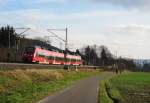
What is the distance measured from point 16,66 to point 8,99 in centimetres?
2165

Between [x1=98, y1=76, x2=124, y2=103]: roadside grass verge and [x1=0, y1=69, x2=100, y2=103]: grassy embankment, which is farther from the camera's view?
[x1=98, y1=76, x2=124, y2=103]: roadside grass verge

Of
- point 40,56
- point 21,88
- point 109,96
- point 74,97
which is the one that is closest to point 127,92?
point 109,96

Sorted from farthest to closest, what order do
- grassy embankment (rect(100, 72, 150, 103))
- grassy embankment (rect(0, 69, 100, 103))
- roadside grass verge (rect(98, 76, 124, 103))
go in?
1. grassy embankment (rect(100, 72, 150, 103))
2. roadside grass verge (rect(98, 76, 124, 103))
3. grassy embankment (rect(0, 69, 100, 103))

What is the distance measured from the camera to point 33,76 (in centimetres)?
4044

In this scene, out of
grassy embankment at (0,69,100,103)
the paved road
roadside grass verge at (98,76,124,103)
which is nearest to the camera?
grassy embankment at (0,69,100,103)

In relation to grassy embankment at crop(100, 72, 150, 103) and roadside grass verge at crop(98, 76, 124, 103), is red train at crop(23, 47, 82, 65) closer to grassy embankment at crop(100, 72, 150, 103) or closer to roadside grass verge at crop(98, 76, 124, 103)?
grassy embankment at crop(100, 72, 150, 103)

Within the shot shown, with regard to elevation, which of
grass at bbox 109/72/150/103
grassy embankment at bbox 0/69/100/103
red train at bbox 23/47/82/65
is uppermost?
red train at bbox 23/47/82/65

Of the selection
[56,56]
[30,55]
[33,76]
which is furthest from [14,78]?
[56,56]

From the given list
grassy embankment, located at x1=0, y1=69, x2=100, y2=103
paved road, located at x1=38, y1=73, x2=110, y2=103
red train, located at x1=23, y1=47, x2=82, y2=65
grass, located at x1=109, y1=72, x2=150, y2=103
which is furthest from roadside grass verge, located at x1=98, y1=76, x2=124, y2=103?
red train, located at x1=23, y1=47, x2=82, y2=65

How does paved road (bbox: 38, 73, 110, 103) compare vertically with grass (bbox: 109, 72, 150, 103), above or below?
above

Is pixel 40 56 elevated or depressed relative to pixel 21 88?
elevated

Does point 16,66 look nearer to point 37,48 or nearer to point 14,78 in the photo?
point 14,78

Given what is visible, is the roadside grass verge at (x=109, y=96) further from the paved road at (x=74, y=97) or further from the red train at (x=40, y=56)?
the red train at (x=40, y=56)

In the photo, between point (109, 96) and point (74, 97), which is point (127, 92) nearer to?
Result: point (109, 96)
